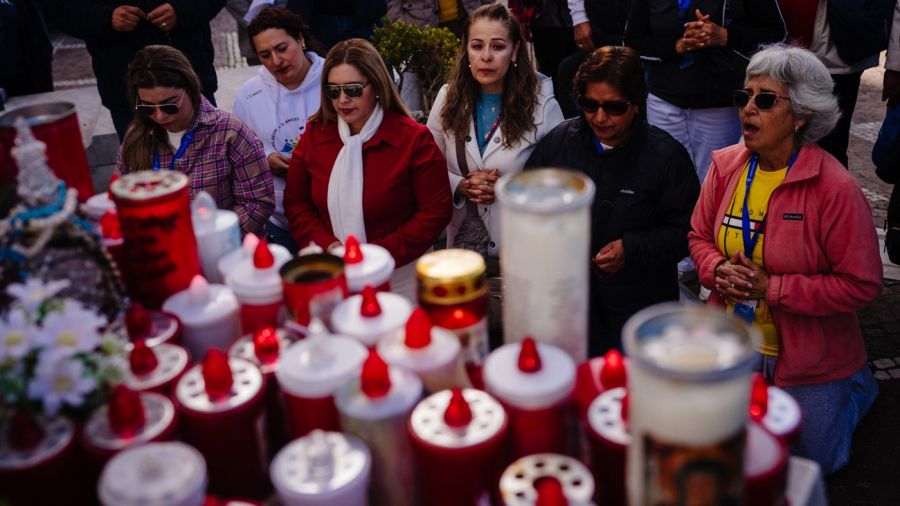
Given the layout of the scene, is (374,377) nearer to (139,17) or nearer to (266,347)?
(266,347)

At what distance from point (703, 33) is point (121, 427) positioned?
12.6 feet

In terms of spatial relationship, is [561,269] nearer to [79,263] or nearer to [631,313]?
[79,263]

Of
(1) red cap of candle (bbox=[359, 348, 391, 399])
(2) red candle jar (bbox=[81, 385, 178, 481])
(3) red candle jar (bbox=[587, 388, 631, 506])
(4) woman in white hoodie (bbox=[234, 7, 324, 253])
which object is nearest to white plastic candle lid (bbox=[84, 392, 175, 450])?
(2) red candle jar (bbox=[81, 385, 178, 481])

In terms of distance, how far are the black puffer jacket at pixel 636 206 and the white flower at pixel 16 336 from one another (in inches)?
90.9

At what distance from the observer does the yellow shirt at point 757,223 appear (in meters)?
3.10

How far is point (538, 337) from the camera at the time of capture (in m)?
1.63

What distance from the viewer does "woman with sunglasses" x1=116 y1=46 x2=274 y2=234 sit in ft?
11.7

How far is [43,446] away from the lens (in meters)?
1.36

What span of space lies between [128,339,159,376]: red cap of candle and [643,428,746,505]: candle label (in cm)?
96

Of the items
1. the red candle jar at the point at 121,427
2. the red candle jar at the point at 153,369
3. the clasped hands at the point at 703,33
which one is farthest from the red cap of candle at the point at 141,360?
the clasped hands at the point at 703,33

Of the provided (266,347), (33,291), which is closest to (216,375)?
(266,347)

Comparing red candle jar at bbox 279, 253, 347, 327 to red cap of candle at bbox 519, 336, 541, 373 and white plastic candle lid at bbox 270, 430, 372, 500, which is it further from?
red cap of candle at bbox 519, 336, 541, 373

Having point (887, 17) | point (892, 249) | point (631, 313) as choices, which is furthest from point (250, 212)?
point (887, 17)

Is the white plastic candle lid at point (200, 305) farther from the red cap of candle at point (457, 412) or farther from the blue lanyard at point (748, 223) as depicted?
the blue lanyard at point (748, 223)
